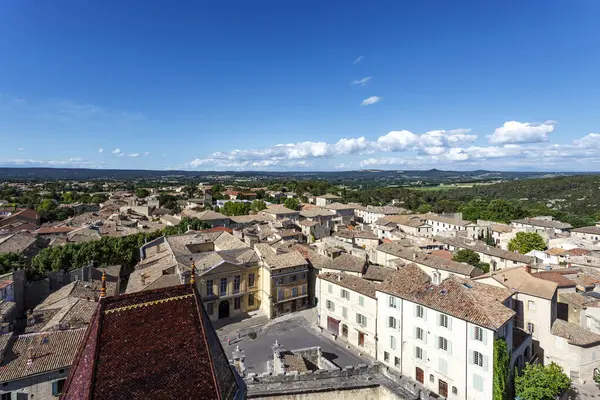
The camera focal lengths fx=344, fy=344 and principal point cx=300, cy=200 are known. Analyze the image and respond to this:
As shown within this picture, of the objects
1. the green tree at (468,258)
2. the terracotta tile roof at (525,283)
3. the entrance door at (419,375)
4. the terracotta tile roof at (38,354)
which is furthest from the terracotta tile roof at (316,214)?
the terracotta tile roof at (38,354)

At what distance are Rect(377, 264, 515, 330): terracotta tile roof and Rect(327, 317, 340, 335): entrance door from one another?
824cm

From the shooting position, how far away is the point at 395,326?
31484 mm

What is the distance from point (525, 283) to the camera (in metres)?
33.4

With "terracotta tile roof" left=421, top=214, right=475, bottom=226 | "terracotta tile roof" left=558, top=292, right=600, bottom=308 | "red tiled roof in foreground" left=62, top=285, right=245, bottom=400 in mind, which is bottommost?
"terracotta tile roof" left=421, top=214, right=475, bottom=226

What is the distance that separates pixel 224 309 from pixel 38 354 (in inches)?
815

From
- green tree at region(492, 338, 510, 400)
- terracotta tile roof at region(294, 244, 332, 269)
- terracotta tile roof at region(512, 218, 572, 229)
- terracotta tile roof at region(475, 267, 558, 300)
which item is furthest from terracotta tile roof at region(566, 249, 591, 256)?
green tree at region(492, 338, 510, 400)

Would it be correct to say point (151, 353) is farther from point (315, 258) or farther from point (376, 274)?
point (315, 258)

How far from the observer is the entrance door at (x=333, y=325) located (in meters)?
38.2

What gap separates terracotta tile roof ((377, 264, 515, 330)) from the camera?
2569 centimetres

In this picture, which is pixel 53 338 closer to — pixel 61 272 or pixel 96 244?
pixel 61 272

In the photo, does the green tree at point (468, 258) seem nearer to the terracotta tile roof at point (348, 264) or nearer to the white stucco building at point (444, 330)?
the terracotta tile roof at point (348, 264)

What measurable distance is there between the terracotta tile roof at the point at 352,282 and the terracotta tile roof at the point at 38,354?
24178mm

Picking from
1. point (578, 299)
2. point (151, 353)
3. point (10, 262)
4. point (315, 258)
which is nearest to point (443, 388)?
point (578, 299)

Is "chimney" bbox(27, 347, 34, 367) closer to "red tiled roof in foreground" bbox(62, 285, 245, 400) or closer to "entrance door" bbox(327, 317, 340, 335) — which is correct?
"red tiled roof in foreground" bbox(62, 285, 245, 400)
